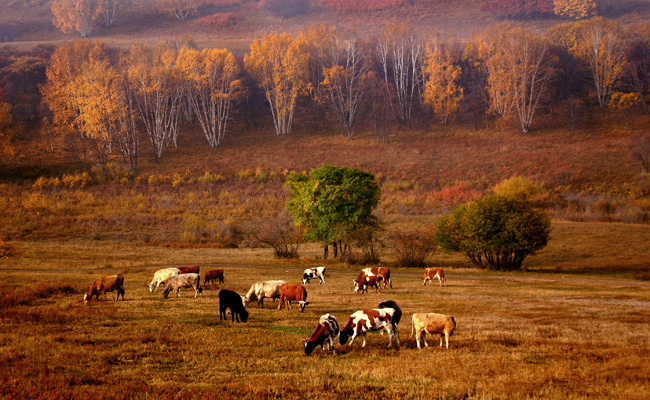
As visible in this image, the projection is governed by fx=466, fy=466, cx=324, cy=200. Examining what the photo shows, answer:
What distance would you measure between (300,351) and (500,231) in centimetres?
4206

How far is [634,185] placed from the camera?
79.8 meters

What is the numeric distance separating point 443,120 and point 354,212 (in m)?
65.9

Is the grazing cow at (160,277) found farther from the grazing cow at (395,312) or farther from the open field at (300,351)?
the grazing cow at (395,312)

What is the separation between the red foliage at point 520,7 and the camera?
585ft

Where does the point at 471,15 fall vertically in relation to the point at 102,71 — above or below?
above

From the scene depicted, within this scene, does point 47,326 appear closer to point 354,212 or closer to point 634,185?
point 354,212

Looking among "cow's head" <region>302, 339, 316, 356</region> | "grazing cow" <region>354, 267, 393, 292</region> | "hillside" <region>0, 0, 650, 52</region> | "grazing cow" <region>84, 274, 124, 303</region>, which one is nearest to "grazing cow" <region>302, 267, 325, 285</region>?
"grazing cow" <region>354, 267, 393, 292</region>

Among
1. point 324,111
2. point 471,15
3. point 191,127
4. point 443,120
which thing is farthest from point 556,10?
point 191,127

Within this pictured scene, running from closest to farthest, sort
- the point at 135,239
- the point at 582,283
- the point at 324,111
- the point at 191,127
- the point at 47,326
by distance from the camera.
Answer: the point at 47,326 < the point at 582,283 < the point at 135,239 < the point at 191,127 < the point at 324,111

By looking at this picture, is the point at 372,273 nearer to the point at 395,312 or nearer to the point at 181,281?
the point at 181,281

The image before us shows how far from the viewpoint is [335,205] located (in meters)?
56.5

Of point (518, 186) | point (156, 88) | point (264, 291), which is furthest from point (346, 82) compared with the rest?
point (264, 291)

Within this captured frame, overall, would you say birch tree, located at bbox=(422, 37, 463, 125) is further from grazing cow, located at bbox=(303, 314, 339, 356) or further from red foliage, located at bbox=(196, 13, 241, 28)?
grazing cow, located at bbox=(303, 314, 339, 356)

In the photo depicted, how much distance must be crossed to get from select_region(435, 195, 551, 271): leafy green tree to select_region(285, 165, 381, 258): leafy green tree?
425 inches
